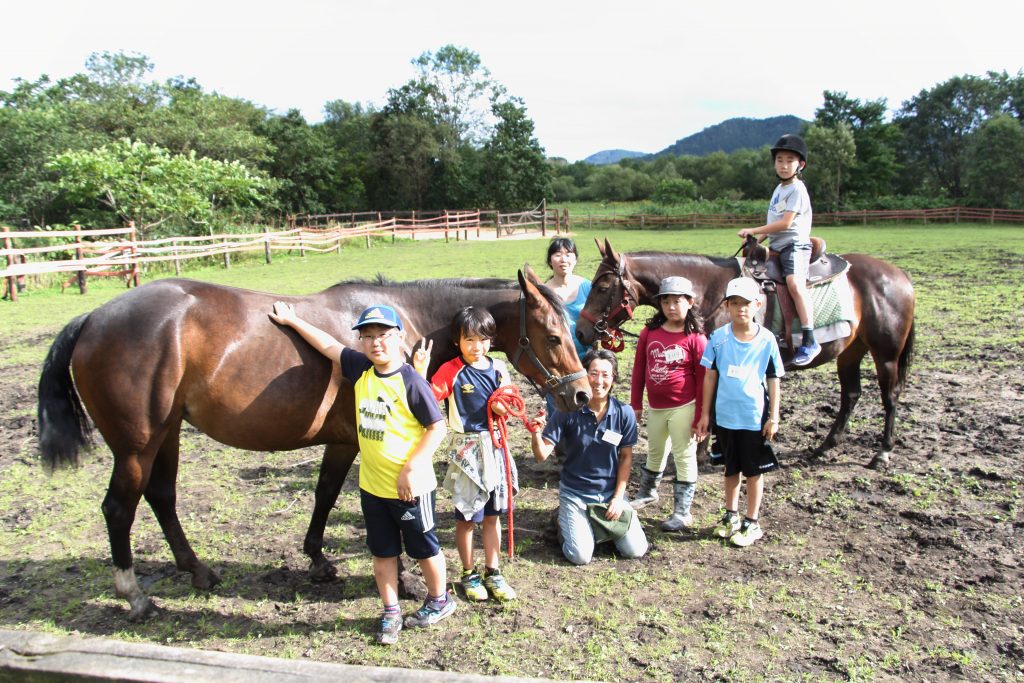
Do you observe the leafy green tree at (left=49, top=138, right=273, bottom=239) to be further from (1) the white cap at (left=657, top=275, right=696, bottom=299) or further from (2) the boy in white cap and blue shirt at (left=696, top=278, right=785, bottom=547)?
(2) the boy in white cap and blue shirt at (left=696, top=278, right=785, bottom=547)

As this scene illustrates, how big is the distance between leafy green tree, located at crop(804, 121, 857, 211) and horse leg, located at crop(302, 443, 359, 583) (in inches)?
2018

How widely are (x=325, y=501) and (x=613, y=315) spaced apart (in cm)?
256

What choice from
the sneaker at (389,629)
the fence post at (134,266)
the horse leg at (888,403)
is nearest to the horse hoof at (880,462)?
the horse leg at (888,403)

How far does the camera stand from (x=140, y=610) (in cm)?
346

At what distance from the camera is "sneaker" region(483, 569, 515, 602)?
11.5 feet

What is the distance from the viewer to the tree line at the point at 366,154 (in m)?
24.8

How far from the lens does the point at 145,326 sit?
331 cm

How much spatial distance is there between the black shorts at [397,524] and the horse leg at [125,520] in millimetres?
1319

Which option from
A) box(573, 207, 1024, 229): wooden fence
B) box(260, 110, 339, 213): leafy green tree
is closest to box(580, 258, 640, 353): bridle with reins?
box(573, 207, 1024, 229): wooden fence

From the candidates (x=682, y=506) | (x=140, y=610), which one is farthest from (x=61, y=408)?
(x=682, y=506)

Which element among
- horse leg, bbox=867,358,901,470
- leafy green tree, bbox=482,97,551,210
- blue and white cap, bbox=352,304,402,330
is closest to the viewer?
blue and white cap, bbox=352,304,402,330

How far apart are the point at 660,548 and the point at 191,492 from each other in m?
3.68

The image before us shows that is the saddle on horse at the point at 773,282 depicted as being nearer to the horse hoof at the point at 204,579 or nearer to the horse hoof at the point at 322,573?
the horse hoof at the point at 322,573

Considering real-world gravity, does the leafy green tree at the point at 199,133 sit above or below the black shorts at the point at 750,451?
above
